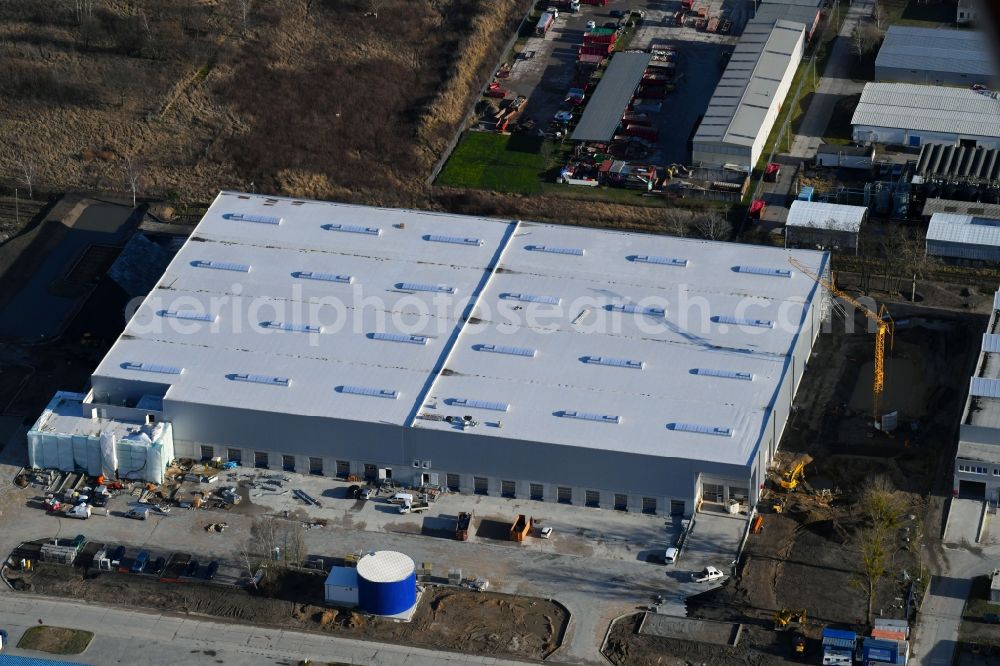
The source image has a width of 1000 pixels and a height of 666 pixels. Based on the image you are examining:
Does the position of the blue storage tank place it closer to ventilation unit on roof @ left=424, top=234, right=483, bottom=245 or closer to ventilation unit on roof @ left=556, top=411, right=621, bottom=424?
ventilation unit on roof @ left=556, top=411, right=621, bottom=424

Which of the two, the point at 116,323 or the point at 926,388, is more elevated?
the point at 926,388

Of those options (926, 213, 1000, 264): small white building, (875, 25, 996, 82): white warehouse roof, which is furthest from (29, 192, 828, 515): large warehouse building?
(875, 25, 996, 82): white warehouse roof

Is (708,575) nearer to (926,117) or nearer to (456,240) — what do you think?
(456,240)

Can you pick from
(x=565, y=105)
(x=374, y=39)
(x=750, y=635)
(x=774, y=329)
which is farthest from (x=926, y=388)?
(x=374, y=39)

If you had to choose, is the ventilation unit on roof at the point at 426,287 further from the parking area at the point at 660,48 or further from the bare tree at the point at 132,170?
the parking area at the point at 660,48

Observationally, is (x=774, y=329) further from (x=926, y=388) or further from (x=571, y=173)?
(x=571, y=173)
